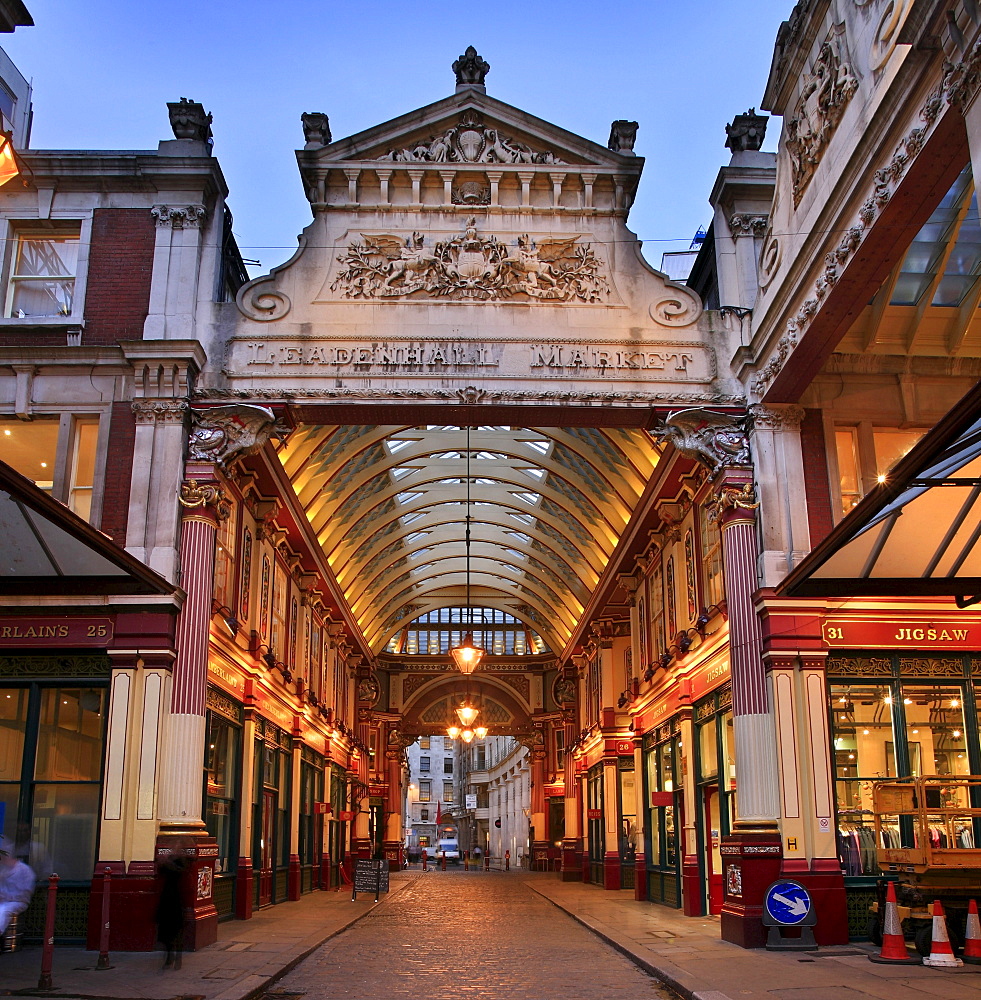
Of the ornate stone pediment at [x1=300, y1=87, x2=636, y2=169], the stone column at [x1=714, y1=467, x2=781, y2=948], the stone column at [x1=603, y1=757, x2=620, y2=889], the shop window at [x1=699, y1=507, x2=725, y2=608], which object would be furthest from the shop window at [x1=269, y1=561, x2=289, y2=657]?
the stone column at [x1=714, y1=467, x2=781, y2=948]

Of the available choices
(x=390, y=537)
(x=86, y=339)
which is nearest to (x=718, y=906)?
(x=86, y=339)

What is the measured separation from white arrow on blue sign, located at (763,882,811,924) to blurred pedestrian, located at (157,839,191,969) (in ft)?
24.4

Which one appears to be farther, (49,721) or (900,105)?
(49,721)

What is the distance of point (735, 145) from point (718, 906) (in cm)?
1329

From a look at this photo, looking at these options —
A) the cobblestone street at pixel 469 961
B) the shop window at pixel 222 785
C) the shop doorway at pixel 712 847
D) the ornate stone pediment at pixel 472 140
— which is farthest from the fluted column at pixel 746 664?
the shop window at pixel 222 785

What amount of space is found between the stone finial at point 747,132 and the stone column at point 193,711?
10263 millimetres

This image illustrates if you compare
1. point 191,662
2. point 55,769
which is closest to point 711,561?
point 191,662

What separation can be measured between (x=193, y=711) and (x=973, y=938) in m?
10.4

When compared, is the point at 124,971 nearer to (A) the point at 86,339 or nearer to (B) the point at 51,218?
(A) the point at 86,339

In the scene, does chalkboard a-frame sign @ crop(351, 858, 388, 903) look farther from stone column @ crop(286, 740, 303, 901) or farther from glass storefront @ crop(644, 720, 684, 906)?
glass storefront @ crop(644, 720, 684, 906)

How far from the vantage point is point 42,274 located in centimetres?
1819

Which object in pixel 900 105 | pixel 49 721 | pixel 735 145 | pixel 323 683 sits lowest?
pixel 49 721

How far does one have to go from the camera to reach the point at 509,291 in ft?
60.4

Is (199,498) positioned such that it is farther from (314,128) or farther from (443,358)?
(314,128)
